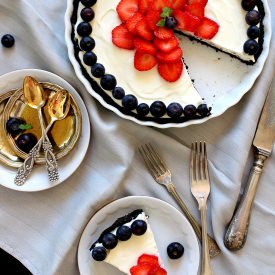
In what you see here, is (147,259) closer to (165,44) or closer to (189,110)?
(189,110)

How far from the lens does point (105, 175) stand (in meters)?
1.62

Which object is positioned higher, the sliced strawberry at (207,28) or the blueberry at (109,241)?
the sliced strawberry at (207,28)

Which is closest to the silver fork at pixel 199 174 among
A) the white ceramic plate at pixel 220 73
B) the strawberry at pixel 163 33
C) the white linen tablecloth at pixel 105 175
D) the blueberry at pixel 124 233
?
the white linen tablecloth at pixel 105 175

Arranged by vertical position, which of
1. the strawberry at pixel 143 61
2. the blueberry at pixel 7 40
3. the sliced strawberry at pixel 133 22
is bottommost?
the strawberry at pixel 143 61

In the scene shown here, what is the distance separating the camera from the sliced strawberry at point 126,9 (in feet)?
5.09

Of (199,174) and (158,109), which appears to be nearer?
(158,109)

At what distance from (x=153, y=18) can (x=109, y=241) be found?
2.23 ft

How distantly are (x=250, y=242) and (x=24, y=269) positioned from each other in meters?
0.76

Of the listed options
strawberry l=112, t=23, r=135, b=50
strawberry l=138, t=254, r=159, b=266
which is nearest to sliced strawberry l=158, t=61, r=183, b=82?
strawberry l=112, t=23, r=135, b=50

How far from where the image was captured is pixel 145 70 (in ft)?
5.09

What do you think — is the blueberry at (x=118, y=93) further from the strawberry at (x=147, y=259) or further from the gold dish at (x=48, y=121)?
the strawberry at (x=147, y=259)

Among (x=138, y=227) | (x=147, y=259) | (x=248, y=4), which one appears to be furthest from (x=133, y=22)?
(x=147, y=259)

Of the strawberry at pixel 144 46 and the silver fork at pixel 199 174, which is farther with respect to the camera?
the silver fork at pixel 199 174

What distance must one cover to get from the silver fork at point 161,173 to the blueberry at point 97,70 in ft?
0.89
